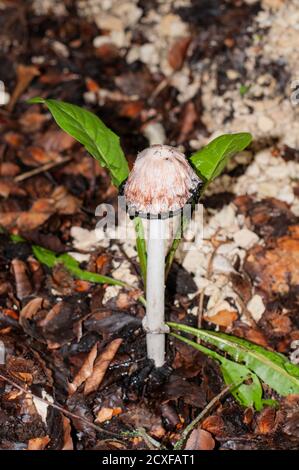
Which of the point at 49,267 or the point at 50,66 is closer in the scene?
the point at 49,267

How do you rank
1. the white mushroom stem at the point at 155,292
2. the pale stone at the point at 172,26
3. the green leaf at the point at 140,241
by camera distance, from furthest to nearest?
1. the pale stone at the point at 172,26
2. the green leaf at the point at 140,241
3. the white mushroom stem at the point at 155,292

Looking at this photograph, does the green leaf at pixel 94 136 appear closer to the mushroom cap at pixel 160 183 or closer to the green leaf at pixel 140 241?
the green leaf at pixel 140 241

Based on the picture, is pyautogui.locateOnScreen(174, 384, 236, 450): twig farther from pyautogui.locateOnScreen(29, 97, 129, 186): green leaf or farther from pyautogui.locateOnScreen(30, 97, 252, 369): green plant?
pyautogui.locateOnScreen(29, 97, 129, 186): green leaf

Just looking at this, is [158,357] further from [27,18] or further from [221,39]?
[27,18]

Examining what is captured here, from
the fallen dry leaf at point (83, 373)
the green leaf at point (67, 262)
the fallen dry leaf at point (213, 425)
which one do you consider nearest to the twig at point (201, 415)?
the fallen dry leaf at point (213, 425)

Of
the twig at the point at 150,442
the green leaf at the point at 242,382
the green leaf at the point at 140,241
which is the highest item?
the green leaf at the point at 140,241

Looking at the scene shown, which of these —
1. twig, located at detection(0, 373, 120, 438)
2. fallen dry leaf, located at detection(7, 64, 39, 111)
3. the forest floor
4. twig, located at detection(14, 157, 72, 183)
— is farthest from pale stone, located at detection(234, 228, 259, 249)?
fallen dry leaf, located at detection(7, 64, 39, 111)
